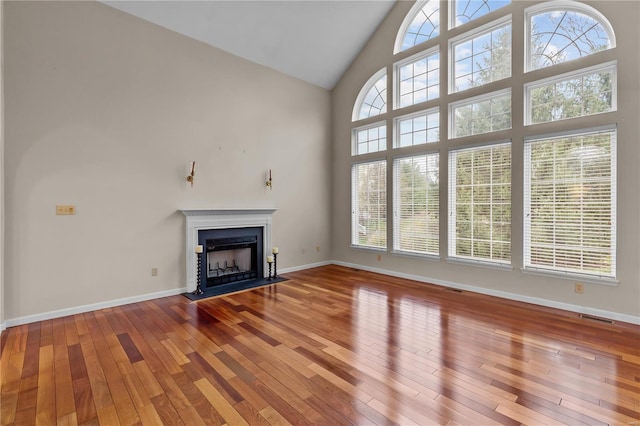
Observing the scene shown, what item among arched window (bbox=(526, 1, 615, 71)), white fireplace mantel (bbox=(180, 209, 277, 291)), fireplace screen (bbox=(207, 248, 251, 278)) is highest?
arched window (bbox=(526, 1, 615, 71))

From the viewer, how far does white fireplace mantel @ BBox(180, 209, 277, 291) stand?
4.48 meters

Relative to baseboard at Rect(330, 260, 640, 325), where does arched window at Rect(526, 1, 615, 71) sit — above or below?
above

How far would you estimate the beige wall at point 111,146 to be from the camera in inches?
131

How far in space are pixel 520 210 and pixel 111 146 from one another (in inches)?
208

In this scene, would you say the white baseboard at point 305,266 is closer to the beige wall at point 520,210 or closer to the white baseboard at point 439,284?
the beige wall at point 520,210

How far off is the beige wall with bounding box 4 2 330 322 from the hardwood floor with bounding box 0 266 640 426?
664 millimetres

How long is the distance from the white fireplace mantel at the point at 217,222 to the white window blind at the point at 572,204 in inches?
153

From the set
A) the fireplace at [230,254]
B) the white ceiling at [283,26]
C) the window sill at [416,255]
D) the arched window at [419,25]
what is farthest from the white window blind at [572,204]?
the fireplace at [230,254]

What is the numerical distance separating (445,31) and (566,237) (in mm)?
3415

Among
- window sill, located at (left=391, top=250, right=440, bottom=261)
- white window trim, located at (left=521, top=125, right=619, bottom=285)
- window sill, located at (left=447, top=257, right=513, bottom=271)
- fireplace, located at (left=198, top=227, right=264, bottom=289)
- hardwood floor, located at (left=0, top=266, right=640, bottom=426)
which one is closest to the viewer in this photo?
hardwood floor, located at (left=0, top=266, right=640, bottom=426)

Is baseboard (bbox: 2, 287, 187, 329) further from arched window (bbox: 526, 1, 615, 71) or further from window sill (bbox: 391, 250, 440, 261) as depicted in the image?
arched window (bbox: 526, 1, 615, 71)

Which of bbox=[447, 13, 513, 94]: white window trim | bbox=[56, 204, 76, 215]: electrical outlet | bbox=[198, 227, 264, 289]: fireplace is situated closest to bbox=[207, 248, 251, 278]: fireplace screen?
bbox=[198, 227, 264, 289]: fireplace

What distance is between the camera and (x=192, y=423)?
5.86 feet

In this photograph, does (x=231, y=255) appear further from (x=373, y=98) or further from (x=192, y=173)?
(x=373, y=98)
